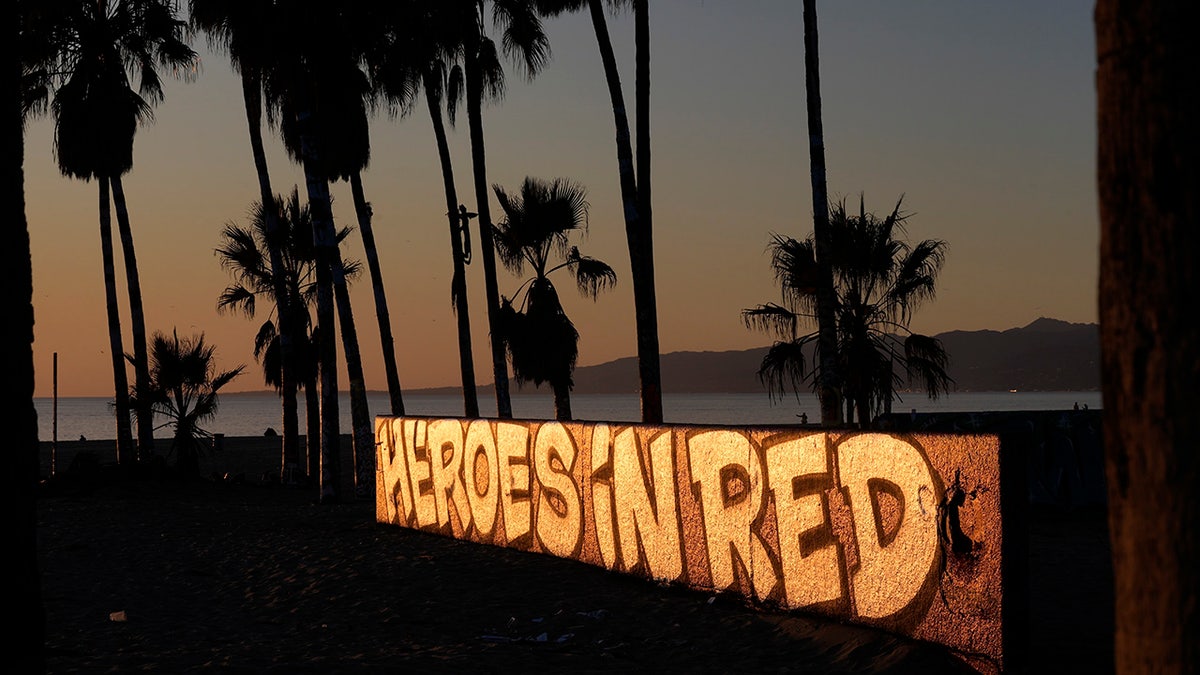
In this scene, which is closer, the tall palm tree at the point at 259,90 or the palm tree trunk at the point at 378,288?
the tall palm tree at the point at 259,90

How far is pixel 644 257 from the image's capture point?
24.0 m

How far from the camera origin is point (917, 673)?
838 cm

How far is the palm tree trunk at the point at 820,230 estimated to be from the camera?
70.3 ft

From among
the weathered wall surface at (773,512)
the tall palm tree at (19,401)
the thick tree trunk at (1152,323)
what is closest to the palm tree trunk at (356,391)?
the weathered wall surface at (773,512)

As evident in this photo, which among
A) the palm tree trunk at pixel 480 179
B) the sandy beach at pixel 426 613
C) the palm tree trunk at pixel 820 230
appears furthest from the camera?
the palm tree trunk at pixel 480 179

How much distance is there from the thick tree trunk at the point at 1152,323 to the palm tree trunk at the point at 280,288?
26.9m

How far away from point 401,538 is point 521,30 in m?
15.7

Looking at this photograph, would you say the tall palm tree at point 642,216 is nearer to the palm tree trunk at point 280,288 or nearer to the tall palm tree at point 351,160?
the tall palm tree at point 351,160

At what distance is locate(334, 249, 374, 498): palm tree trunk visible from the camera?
79.9 feet

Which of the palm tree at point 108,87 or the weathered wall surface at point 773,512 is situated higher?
the palm tree at point 108,87

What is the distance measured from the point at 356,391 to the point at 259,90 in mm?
9672

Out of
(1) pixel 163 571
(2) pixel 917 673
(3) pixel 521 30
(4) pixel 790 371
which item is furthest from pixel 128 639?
(3) pixel 521 30

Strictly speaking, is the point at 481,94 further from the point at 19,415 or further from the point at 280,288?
the point at 19,415

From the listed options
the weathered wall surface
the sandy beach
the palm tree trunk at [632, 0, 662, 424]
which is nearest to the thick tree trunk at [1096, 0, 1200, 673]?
the weathered wall surface
